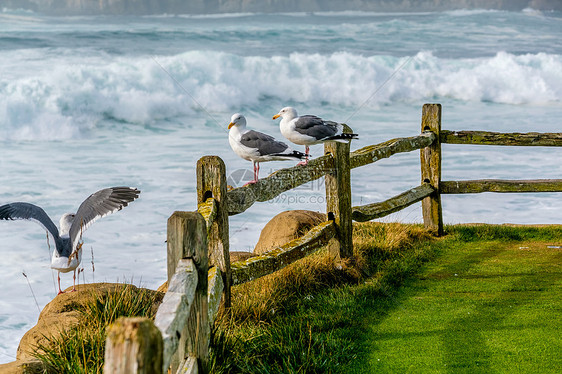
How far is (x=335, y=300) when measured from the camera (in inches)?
234

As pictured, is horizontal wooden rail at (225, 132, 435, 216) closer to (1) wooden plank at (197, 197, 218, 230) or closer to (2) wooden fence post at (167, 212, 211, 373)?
(1) wooden plank at (197, 197, 218, 230)

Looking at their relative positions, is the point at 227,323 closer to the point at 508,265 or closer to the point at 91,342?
the point at 91,342

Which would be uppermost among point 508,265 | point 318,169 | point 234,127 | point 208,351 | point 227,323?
point 234,127

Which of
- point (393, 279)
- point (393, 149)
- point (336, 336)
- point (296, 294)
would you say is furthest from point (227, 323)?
point (393, 149)

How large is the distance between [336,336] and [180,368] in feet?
7.06

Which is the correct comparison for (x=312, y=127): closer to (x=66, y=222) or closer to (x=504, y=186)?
(x=66, y=222)

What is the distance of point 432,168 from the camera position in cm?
848

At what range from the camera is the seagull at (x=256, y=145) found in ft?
16.5

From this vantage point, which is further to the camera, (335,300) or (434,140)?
(434,140)

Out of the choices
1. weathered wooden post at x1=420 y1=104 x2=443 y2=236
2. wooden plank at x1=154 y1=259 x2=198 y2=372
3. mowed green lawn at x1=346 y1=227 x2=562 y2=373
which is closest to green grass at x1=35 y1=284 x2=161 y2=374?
wooden plank at x1=154 y1=259 x2=198 y2=372

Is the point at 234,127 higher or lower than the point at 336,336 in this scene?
higher

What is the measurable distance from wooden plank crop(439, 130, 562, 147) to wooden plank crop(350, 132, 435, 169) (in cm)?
33

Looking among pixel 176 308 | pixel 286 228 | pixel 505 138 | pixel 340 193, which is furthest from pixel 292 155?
pixel 505 138

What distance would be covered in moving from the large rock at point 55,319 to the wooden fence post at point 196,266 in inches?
53.4
